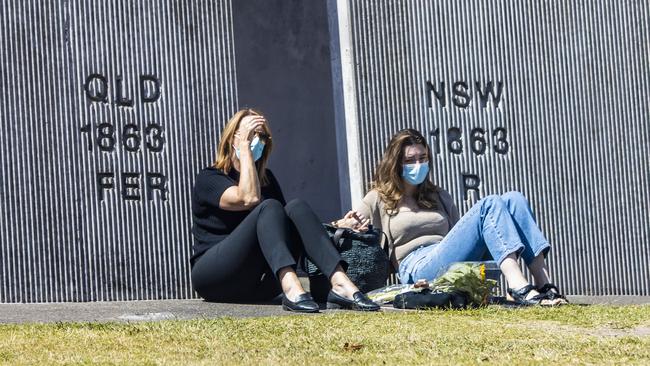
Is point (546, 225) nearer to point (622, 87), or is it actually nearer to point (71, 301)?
point (622, 87)

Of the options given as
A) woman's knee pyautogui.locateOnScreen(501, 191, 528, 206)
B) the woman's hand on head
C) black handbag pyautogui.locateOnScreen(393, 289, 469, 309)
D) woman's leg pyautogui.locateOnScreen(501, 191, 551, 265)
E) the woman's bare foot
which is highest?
the woman's hand on head

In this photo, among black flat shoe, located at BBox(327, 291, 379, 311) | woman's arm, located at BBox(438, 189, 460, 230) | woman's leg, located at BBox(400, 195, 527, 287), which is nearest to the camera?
black flat shoe, located at BBox(327, 291, 379, 311)

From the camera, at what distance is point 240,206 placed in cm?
667

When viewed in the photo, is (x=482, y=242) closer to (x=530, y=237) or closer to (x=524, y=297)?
(x=530, y=237)

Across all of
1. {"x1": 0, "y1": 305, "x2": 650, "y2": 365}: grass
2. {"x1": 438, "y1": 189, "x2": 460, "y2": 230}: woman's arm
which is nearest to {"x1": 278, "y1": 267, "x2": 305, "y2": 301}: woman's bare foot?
{"x1": 0, "y1": 305, "x2": 650, "y2": 365}: grass

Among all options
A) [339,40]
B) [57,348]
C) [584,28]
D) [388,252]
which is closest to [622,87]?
[584,28]

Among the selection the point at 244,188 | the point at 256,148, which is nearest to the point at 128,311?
the point at 244,188

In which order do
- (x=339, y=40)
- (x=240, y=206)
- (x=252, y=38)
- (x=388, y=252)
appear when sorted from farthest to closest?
(x=252, y=38) → (x=339, y=40) → (x=388, y=252) → (x=240, y=206)

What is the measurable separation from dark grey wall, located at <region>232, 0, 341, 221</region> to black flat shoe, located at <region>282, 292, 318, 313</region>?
596 cm

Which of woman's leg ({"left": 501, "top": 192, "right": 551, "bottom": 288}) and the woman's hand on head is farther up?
the woman's hand on head

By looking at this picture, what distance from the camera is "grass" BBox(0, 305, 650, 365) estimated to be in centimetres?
440

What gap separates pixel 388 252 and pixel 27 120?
2356 mm

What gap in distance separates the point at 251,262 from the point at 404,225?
1.04m

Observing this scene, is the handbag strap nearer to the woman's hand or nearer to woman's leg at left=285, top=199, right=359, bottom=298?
the woman's hand
